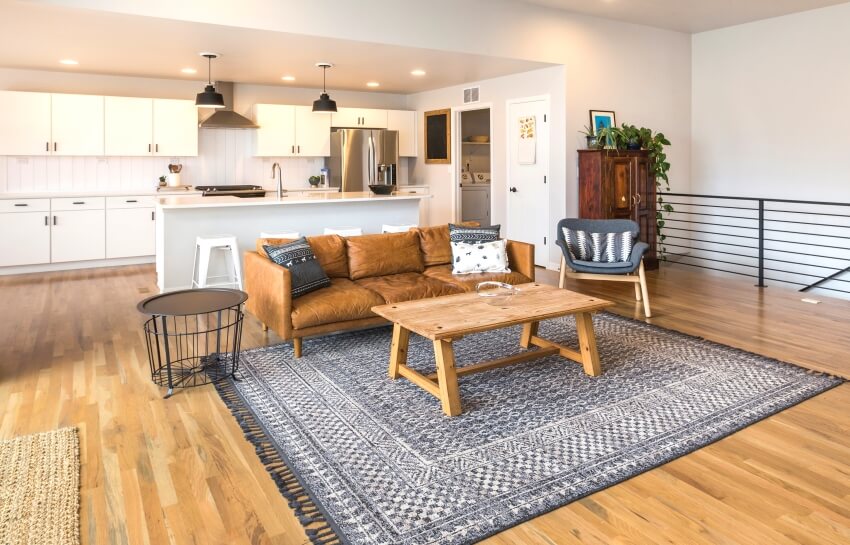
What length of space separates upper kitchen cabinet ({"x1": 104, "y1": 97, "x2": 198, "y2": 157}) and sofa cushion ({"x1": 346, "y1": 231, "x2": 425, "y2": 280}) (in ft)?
14.3

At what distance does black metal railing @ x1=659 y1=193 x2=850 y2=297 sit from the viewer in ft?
22.3

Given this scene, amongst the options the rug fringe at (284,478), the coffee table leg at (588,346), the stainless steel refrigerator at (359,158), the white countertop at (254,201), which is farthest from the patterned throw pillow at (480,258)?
the stainless steel refrigerator at (359,158)

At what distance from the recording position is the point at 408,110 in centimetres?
994

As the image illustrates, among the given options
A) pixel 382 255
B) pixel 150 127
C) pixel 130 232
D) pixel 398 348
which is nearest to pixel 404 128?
→ pixel 150 127

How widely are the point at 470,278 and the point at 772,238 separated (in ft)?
15.9

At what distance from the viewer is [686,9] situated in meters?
6.66

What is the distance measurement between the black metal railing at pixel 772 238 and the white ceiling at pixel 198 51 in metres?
2.92

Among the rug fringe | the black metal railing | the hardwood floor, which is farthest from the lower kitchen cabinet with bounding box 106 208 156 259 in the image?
the black metal railing

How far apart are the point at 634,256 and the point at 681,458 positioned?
2831mm

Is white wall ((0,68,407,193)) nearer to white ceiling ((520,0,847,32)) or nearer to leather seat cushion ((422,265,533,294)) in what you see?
white ceiling ((520,0,847,32))

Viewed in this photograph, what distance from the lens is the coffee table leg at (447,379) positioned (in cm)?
310

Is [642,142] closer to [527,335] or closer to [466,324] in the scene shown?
[527,335]

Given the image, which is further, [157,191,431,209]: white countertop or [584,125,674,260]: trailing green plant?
[584,125,674,260]: trailing green plant

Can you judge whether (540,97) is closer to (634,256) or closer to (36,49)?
(634,256)
